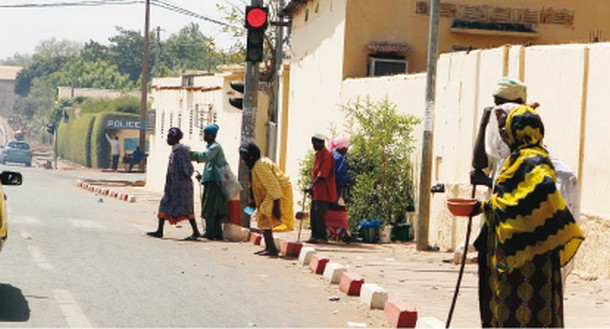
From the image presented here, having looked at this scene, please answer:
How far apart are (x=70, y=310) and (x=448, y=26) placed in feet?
52.9

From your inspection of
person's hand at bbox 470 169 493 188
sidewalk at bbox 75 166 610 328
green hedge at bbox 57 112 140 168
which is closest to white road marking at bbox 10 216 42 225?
sidewalk at bbox 75 166 610 328

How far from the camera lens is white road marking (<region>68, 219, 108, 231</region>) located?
21.1 metres

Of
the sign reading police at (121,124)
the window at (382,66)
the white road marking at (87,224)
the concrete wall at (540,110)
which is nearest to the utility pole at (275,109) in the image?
the window at (382,66)

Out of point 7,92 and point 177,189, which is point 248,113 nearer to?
point 177,189

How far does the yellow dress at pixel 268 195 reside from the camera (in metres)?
16.4

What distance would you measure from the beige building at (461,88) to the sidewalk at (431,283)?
0.68 meters

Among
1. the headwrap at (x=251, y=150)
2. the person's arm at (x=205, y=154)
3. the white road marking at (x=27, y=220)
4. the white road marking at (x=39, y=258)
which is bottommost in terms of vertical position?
the white road marking at (x=27, y=220)

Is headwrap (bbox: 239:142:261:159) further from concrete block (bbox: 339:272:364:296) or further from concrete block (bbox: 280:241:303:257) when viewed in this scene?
concrete block (bbox: 339:272:364:296)

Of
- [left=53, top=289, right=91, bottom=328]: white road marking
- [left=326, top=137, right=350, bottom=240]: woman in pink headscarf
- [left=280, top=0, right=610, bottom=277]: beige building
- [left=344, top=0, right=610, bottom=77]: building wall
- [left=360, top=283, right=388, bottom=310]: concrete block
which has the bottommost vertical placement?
[left=53, top=289, right=91, bottom=328]: white road marking

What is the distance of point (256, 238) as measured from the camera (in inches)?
747

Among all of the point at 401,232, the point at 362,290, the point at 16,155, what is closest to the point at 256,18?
the point at 401,232

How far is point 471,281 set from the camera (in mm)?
13672

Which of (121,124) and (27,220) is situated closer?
(27,220)

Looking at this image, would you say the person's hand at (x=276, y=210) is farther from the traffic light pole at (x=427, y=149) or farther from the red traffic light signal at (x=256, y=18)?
the red traffic light signal at (x=256, y=18)
